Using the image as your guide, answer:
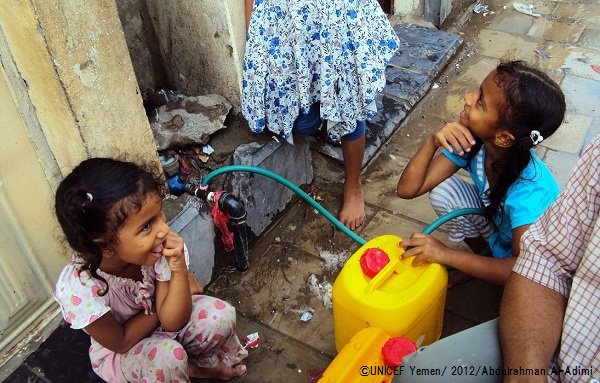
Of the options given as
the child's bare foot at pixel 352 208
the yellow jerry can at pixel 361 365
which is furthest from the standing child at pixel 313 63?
the yellow jerry can at pixel 361 365

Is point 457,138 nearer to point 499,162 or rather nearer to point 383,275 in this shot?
point 499,162

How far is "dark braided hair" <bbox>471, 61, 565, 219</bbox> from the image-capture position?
1962mm

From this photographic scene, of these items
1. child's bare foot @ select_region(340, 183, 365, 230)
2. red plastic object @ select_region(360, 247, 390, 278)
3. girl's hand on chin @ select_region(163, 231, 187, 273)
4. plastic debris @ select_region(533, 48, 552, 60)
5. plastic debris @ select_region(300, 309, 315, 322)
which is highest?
girl's hand on chin @ select_region(163, 231, 187, 273)

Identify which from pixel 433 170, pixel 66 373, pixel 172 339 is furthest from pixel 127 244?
pixel 433 170

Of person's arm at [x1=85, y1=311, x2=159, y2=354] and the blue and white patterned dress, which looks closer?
person's arm at [x1=85, y1=311, x2=159, y2=354]

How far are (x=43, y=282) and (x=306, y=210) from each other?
1.48m

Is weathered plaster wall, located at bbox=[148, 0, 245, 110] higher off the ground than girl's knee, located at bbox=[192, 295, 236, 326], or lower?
higher

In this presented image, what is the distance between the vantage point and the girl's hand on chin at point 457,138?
2.15 m

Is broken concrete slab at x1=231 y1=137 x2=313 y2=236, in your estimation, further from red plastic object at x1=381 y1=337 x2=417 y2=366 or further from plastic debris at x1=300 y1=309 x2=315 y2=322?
red plastic object at x1=381 y1=337 x2=417 y2=366

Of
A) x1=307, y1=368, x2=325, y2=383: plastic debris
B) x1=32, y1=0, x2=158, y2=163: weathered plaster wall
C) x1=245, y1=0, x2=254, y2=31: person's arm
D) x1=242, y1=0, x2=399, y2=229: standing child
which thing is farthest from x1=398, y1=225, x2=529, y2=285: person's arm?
x1=245, y1=0, x2=254, y2=31: person's arm

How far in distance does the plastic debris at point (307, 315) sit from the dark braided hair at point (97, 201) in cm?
116

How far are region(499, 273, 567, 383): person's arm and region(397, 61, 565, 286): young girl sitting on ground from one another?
16.3 inches

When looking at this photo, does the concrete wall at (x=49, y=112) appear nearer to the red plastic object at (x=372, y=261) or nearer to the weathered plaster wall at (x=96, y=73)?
the weathered plaster wall at (x=96, y=73)

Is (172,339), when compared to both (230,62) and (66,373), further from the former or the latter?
(230,62)
